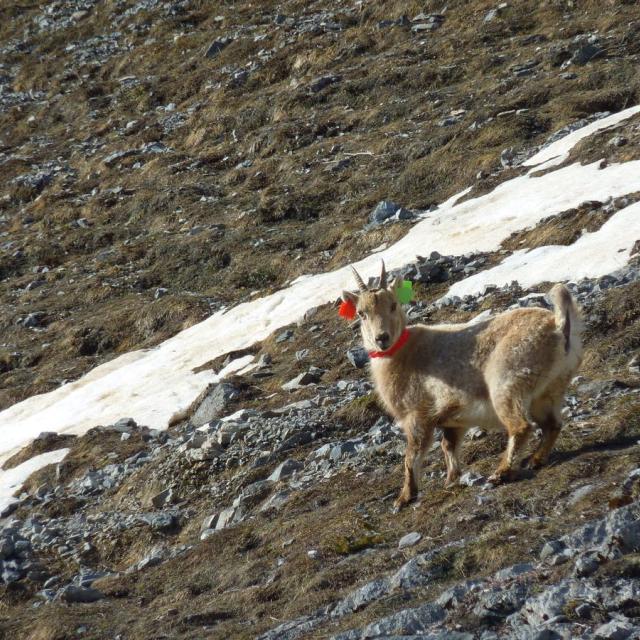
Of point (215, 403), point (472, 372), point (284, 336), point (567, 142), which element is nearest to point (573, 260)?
point (284, 336)

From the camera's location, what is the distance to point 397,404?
1248cm

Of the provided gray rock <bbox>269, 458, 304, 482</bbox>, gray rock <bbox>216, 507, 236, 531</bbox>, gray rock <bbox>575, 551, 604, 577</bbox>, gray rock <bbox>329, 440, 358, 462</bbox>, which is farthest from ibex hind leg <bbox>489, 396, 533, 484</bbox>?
gray rock <bbox>216, 507, 236, 531</bbox>

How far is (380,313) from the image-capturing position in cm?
1267

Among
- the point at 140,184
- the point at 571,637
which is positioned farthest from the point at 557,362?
the point at 140,184

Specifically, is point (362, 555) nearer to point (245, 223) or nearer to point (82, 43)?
point (245, 223)

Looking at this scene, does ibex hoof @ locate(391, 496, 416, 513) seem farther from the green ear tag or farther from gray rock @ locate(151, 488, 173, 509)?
gray rock @ locate(151, 488, 173, 509)

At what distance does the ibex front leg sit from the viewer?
1185 centimetres

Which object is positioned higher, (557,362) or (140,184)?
(557,362)

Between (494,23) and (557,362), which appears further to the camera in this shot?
(494,23)

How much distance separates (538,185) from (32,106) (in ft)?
122

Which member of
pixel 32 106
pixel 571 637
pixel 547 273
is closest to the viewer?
pixel 571 637

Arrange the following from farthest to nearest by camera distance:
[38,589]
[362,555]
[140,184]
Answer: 1. [140,184]
2. [38,589]
3. [362,555]

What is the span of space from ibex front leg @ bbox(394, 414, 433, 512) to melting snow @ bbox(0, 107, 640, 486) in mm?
7891

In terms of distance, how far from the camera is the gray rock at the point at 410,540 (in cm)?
1018
